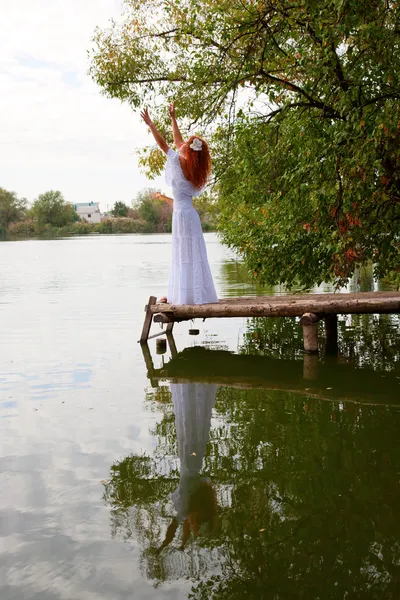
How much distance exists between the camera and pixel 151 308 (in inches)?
436

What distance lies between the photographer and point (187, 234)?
34.8 feet

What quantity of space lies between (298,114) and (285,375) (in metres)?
4.15

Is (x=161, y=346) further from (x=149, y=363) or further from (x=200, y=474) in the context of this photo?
(x=200, y=474)

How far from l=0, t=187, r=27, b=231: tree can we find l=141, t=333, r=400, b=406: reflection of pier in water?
12528 cm

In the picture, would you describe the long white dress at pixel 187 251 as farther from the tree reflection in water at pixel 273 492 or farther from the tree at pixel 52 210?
the tree at pixel 52 210

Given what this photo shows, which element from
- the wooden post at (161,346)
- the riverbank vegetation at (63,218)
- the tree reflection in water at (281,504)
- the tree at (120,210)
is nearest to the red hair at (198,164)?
the wooden post at (161,346)

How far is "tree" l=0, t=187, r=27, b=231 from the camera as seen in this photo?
431 feet

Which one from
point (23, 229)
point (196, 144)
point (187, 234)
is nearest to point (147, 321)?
point (187, 234)

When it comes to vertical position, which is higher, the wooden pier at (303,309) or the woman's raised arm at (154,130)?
the woman's raised arm at (154,130)

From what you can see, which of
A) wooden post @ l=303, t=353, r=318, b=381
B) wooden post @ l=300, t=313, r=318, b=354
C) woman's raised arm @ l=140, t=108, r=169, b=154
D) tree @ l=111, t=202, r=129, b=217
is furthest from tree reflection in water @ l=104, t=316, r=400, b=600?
tree @ l=111, t=202, r=129, b=217

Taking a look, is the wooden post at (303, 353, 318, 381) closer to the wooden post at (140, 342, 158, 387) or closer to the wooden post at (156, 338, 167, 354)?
the wooden post at (140, 342, 158, 387)

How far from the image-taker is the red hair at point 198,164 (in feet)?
32.5

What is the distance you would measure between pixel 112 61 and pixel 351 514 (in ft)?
45.2

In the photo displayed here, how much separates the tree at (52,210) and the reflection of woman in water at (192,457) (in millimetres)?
126388
